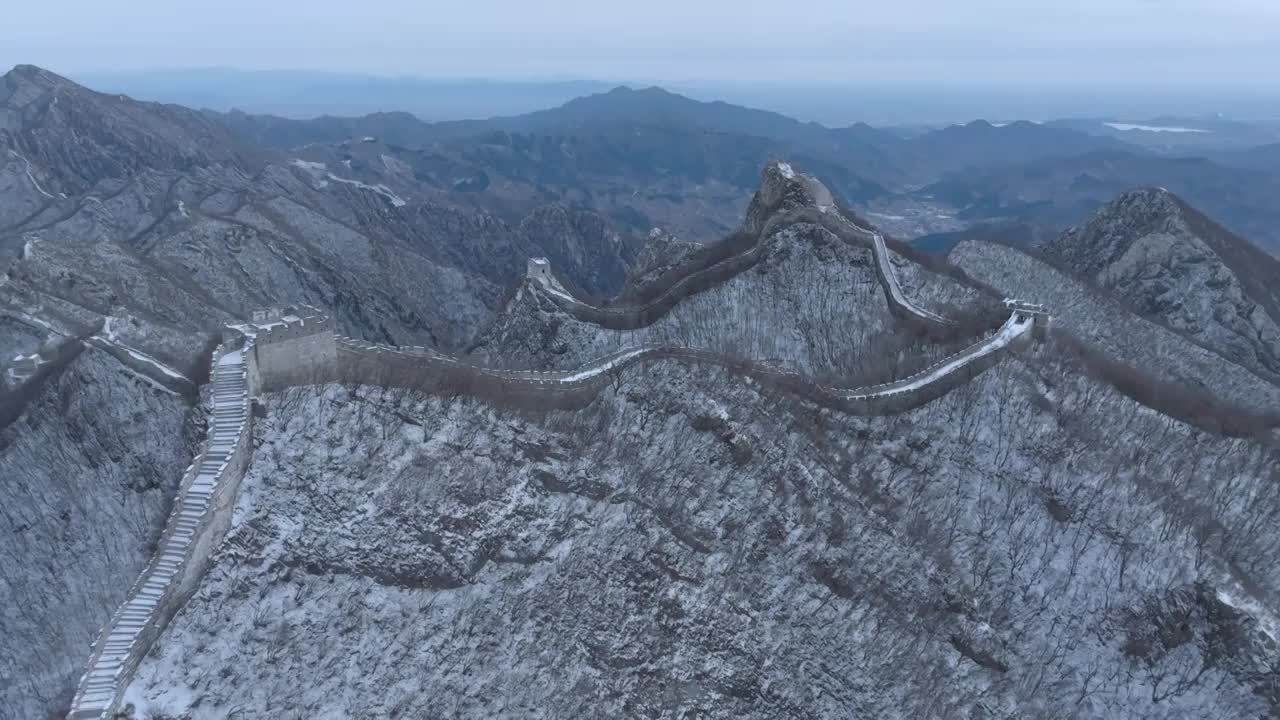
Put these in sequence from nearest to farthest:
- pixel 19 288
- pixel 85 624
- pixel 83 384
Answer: pixel 85 624
pixel 83 384
pixel 19 288

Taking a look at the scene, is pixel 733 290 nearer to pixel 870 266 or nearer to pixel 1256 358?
pixel 870 266

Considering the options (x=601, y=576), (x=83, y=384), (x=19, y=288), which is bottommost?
(x=601, y=576)

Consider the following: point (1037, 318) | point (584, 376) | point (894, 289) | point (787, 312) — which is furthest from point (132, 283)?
point (1037, 318)

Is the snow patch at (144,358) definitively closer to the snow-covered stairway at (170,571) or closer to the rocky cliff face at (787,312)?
the snow-covered stairway at (170,571)

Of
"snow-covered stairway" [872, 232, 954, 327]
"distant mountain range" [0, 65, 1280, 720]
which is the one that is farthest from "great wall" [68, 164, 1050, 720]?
"snow-covered stairway" [872, 232, 954, 327]

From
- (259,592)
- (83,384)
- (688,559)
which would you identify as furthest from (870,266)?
(83,384)

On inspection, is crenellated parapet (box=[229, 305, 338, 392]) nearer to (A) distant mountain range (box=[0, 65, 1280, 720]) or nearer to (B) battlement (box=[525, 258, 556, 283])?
(A) distant mountain range (box=[0, 65, 1280, 720])

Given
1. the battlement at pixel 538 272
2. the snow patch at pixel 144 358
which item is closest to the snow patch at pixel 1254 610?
the battlement at pixel 538 272
